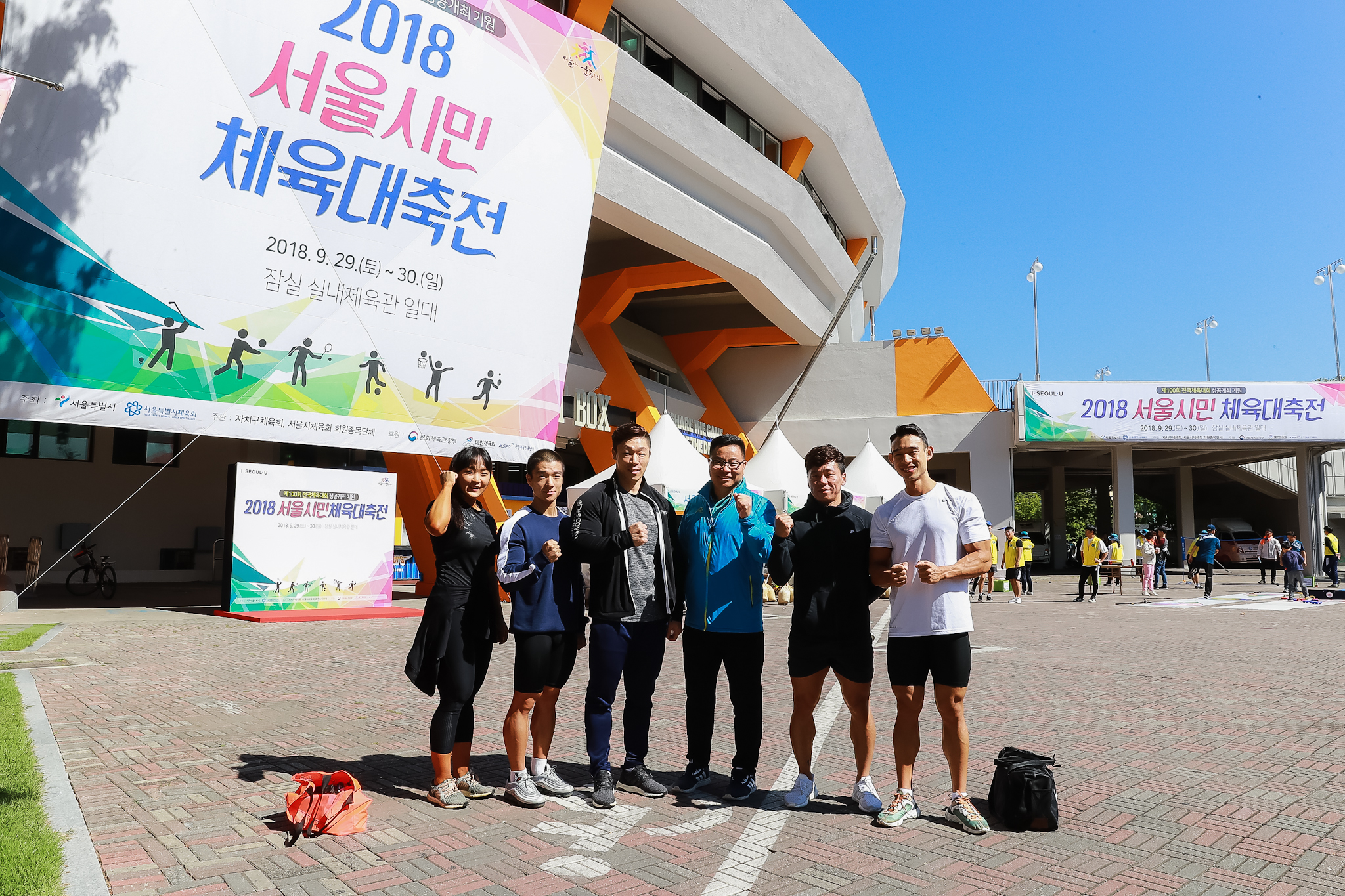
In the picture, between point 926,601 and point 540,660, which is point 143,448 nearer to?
point 540,660

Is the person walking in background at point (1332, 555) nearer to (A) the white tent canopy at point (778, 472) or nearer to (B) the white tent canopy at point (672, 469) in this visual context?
(A) the white tent canopy at point (778, 472)

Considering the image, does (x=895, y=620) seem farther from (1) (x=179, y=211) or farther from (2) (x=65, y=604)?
(2) (x=65, y=604)

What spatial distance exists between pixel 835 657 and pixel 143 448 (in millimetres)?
23142

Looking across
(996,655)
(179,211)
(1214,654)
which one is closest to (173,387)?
(179,211)

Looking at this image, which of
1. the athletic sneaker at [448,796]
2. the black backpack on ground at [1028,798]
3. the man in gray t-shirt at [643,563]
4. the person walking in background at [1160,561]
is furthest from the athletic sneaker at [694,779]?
the person walking in background at [1160,561]

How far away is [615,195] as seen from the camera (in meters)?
21.9

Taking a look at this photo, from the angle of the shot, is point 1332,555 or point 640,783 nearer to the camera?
point 640,783

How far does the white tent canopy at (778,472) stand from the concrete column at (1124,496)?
47.1 ft

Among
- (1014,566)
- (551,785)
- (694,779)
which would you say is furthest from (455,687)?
(1014,566)

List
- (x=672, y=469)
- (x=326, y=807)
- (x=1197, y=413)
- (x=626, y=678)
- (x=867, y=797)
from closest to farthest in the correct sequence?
(x=326, y=807) → (x=867, y=797) → (x=626, y=678) → (x=672, y=469) → (x=1197, y=413)

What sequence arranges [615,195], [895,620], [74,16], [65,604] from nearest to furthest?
1. [895,620]
2. [74,16]
3. [65,604]
4. [615,195]

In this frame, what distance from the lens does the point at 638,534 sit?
193 inches

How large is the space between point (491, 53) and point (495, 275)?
13.2 ft

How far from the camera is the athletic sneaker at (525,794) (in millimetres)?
4887
